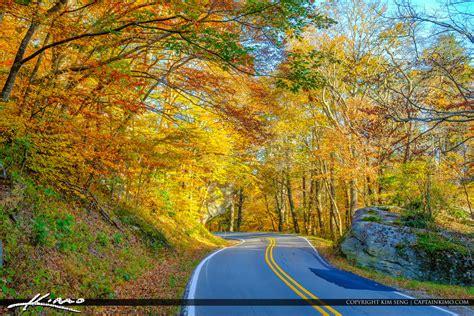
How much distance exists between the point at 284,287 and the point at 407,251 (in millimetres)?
6549

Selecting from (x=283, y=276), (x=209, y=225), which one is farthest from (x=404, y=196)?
(x=209, y=225)

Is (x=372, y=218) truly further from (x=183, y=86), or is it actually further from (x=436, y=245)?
(x=183, y=86)

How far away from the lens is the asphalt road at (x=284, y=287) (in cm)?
686

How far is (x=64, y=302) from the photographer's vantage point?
18.9 feet

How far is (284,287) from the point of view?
29.7 ft

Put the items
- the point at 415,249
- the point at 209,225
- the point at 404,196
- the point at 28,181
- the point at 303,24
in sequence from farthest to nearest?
1. the point at 209,225
2. the point at 404,196
3. the point at 415,249
4. the point at 28,181
5. the point at 303,24

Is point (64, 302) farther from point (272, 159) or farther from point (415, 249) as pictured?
point (272, 159)

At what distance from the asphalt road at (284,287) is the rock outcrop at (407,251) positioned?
1.83m

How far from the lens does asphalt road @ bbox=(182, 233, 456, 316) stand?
6.86 meters

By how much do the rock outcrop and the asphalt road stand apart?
183 cm

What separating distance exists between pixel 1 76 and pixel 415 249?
51.0ft

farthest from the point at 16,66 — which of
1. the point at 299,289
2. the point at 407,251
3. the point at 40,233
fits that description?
the point at 407,251

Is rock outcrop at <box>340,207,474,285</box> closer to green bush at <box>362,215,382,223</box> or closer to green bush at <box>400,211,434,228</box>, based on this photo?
green bush at <box>362,215,382,223</box>

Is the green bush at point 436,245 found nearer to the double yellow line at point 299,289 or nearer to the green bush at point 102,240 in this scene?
the double yellow line at point 299,289
